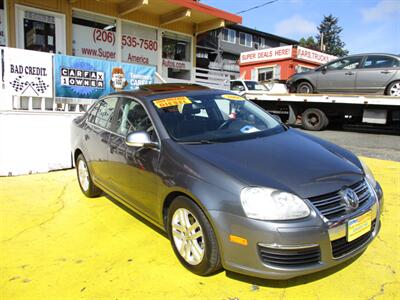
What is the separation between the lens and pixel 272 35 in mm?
43688

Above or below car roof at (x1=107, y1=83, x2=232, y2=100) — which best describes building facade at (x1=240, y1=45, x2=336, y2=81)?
above

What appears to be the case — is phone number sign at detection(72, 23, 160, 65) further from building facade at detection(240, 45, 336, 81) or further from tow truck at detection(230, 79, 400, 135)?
building facade at detection(240, 45, 336, 81)

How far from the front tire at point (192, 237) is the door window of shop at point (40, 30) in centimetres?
893

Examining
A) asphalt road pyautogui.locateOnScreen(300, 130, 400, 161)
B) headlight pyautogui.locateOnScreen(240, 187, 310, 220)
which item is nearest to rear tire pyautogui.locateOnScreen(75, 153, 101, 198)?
headlight pyautogui.locateOnScreen(240, 187, 310, 220)

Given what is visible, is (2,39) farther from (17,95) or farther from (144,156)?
(144,156)

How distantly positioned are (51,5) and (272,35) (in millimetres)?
36890

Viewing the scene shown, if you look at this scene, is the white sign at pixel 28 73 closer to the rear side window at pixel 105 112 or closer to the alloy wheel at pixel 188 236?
the rear side window at pixel 105 112

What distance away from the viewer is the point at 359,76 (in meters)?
10.9

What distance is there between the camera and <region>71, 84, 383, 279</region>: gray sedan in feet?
8.49

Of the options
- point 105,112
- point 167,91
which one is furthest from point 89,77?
point 167,91

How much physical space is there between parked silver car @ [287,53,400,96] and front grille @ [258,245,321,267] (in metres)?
9.29

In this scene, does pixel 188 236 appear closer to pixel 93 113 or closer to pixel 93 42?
pixel 93 113

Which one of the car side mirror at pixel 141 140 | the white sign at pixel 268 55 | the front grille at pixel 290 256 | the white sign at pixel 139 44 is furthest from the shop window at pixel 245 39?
the front grille at pixel 290 256

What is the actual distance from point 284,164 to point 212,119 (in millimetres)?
1126
